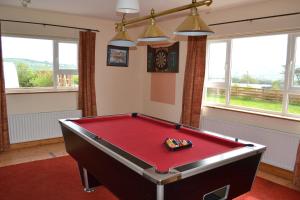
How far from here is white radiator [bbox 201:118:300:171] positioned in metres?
3.14

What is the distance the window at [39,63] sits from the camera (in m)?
4.14

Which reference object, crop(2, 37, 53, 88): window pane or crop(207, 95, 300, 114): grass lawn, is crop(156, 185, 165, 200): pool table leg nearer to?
crop(207, 95, 300, 114): grass lawn

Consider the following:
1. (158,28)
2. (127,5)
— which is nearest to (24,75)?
(127,5)

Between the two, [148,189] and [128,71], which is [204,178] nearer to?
[148,189]

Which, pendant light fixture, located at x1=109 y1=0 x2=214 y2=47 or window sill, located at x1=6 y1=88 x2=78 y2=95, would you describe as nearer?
pendant light fixture, located at x1=109 y1=0 x2=214 y2=47

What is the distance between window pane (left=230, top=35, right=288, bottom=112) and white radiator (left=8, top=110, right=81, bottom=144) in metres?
3.05

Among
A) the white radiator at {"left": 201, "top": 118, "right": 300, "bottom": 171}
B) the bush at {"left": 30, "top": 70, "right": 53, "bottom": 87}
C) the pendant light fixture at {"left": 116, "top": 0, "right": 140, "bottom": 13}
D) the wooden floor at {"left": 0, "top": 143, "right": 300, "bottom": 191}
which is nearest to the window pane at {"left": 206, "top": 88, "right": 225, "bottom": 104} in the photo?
the white radiator at {"left": 201, "top": 118, "right": 300, "bottom": 171}

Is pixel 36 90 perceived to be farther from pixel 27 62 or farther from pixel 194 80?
pixel 194 80

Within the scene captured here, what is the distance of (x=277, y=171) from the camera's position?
3.39 m

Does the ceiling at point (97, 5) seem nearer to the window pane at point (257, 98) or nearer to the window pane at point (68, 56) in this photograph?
the window pane at point (68, 56)

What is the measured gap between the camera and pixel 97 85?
16.4ft

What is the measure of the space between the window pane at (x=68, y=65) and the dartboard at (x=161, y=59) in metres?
1.62

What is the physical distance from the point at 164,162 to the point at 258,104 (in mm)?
2520

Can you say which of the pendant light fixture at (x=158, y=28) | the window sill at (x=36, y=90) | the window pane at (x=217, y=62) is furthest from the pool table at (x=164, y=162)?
the window sill at (x=36, y=90)
